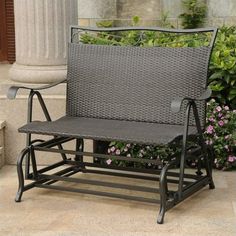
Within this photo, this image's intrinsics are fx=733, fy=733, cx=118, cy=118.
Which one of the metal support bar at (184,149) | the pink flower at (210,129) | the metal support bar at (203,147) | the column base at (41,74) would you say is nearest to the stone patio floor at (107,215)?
the metal support bar at (203,147)

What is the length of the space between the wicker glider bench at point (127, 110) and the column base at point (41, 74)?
0.45m

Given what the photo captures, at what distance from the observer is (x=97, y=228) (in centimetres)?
450

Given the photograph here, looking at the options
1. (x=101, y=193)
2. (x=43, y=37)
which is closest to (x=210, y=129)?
(x=101, y=193)

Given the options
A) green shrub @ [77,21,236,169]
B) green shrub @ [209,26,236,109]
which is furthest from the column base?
green shrub @ [209,26,236,109]

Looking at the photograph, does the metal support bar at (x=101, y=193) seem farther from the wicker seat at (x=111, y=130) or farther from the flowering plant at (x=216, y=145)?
the flowering plant at (x=216, y=145)

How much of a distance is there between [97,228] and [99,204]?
19.0 inches

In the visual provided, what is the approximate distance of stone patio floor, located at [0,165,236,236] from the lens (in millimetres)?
4453

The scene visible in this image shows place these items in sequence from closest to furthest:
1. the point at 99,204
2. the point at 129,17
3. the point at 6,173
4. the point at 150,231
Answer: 1. the point at 150,231
2. the point at 99,204
3. the point at 6,173
4. the point at 129,17

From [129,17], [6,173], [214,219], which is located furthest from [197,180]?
[129,17]

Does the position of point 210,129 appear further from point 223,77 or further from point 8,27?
point 8,27

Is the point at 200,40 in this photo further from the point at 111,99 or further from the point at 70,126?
the point at 70,126

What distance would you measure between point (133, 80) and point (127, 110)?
0.22 metres

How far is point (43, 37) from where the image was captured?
5879mm

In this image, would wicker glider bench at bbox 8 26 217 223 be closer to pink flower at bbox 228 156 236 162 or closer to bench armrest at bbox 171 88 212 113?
bench armrest at bbox 171 88 212 113
